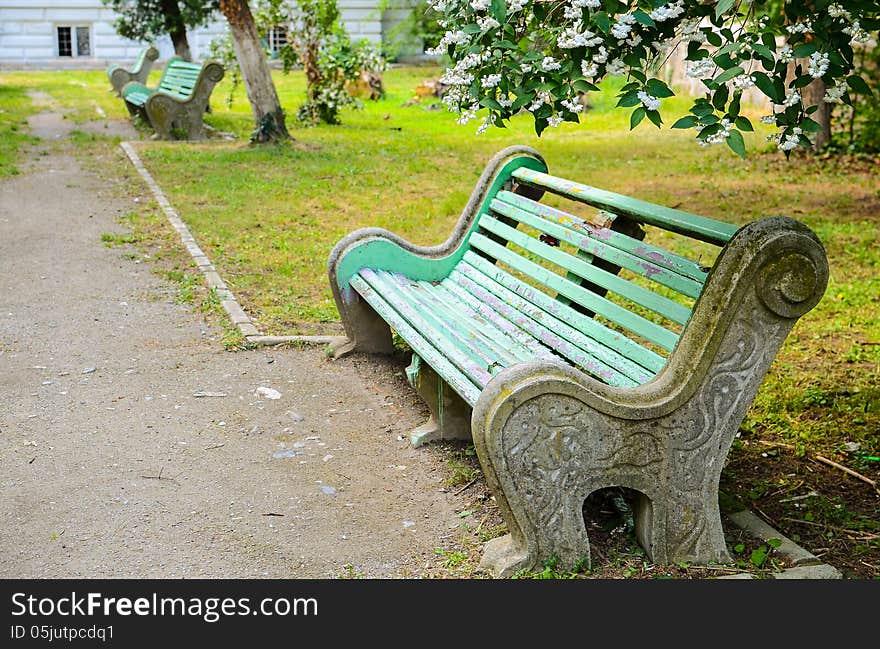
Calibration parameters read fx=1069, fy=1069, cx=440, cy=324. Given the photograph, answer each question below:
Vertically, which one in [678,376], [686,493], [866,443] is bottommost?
[866,443]

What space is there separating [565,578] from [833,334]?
11.9 ft

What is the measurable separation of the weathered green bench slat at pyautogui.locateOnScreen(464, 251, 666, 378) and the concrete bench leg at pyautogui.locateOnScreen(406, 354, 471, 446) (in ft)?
1.68

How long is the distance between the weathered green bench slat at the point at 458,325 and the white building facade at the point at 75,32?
29.4 m

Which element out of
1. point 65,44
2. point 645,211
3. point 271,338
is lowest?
point 271,338

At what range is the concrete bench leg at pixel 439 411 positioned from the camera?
4664 mm

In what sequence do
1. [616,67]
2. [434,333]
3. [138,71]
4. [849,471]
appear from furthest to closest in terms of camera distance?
[138,71] → [849,471] → [434,333] → [616,67]

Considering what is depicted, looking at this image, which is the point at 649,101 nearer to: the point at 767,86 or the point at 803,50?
the point at 767,86

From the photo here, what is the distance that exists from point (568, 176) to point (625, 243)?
8272 millimetres

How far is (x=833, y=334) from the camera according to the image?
6.41 m

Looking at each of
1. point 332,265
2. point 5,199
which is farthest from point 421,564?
point 5,199

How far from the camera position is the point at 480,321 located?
4844 mm

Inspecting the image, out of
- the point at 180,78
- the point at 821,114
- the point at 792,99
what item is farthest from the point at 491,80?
the point at 180,78

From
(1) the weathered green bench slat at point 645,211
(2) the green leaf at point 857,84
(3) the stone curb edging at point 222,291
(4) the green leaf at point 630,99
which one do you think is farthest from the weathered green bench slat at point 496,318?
(2) the green leaf at point 857,84

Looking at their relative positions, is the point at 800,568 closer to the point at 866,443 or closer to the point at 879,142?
the point at 866,443
